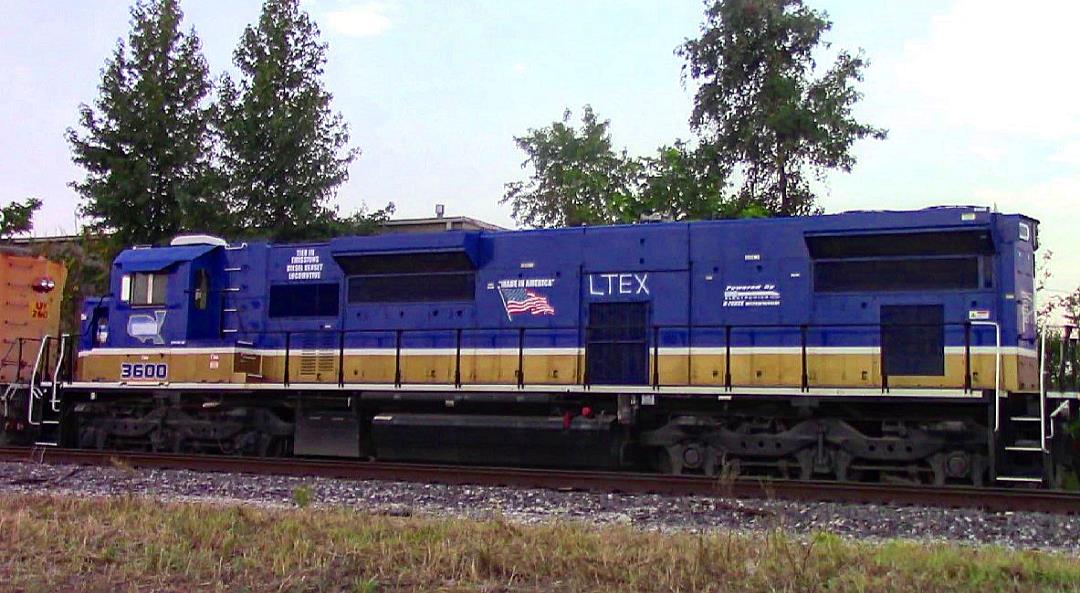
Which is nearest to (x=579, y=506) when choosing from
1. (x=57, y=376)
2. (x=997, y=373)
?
(x=997, y=373)

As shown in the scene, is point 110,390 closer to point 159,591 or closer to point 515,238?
point 515,238

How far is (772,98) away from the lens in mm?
24984

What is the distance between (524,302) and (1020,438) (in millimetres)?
6360

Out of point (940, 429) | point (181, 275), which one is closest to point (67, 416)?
point (181, 275)

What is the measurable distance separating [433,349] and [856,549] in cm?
833

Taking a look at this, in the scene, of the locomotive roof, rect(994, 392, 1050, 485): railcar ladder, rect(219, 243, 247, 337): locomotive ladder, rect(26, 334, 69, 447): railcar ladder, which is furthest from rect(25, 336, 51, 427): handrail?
rect(994, 392, 1050, 485): railcar ladder

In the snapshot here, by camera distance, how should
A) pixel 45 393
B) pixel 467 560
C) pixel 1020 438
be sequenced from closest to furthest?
pixel 467 560
pixel 1020 438
pixel 45 393

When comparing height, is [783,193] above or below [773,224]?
above

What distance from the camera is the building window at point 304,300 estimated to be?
50.1 ft

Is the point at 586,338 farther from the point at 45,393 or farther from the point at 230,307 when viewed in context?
the point at 45,393

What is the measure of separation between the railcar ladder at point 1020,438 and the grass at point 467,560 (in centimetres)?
417

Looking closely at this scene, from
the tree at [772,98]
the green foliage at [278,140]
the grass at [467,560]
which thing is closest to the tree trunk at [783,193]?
the tree at [772,98]

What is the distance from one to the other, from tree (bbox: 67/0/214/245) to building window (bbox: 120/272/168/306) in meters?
8.33

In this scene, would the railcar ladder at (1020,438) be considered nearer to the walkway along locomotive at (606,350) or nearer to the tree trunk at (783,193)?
the walkway along locomotive at (606,350)
